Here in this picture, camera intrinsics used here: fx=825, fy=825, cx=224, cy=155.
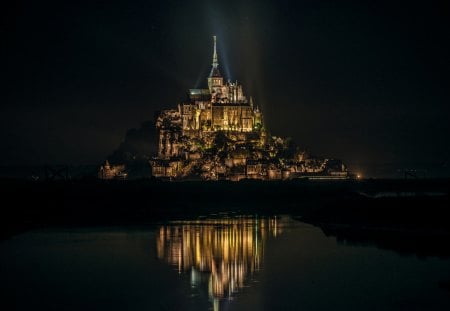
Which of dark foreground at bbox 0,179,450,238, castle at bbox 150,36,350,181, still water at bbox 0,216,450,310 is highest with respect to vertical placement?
castle at bbox 150,36,350,181

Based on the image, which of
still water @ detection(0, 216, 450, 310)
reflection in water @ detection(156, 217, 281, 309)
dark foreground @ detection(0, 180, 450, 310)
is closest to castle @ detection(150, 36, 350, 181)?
dark foreground @ detection(0, 180, 450, 310)

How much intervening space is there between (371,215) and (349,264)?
51.3 ft

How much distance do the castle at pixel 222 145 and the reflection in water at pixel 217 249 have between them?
90775 millimetres

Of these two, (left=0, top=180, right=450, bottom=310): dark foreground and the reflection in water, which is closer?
(left=0, top=180, right=450, bottom=310): dark foreground

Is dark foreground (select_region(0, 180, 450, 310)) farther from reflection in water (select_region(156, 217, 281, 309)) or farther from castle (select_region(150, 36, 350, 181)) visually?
castle (select_region(150, 36, 350, 181))

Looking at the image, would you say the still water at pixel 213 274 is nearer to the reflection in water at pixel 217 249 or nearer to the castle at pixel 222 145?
the reflection in water at pixel 217 249

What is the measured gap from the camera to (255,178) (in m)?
156

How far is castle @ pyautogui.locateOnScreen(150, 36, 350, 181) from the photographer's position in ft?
517

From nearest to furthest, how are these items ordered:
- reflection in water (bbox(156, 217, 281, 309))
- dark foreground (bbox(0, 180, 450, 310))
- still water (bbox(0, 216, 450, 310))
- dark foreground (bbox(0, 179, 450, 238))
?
still water (bbox(0, 216, 450, 310))
dark foreground (bbox(0, 180, 450, 310))
reflection in water (bbox(156, 217, 281, 309))
dark foreground (bbox(0, 179, 450, 238))

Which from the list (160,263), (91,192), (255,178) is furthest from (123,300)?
(255,178)

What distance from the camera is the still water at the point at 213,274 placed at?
29672 mm

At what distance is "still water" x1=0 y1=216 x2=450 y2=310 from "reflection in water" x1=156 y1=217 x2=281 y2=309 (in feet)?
0.19

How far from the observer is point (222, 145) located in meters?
160

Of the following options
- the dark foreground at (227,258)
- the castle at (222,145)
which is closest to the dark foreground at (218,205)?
the dark foreground at (227,258)
